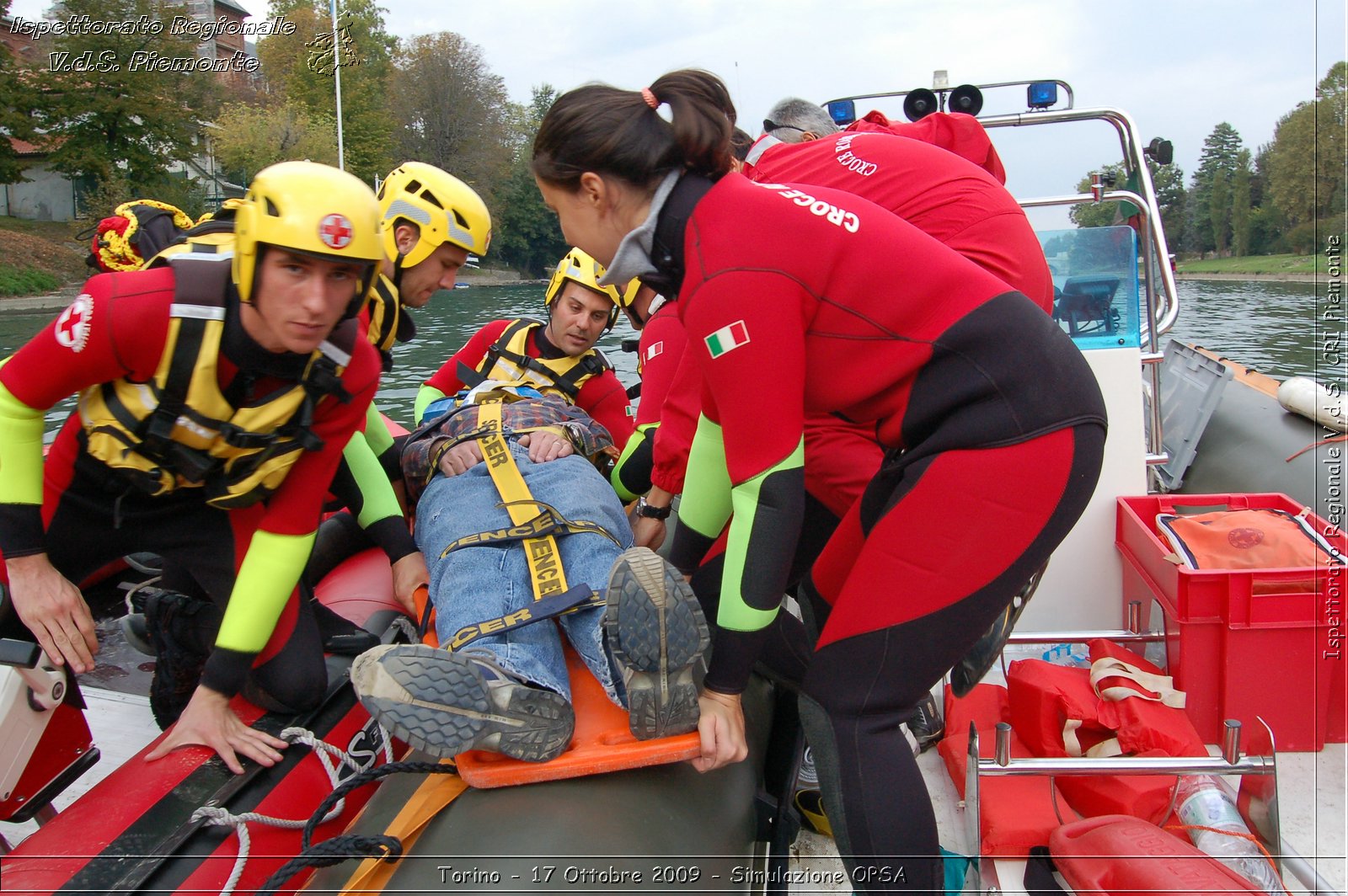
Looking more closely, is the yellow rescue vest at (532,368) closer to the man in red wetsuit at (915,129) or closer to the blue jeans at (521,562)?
the blue jeans at (521,562)

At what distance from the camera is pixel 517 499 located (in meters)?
2.49

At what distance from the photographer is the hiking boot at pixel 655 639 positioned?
158 centimetres

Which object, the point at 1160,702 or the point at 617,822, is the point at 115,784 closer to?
the point at 617,822

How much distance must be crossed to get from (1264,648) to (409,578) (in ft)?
8.34

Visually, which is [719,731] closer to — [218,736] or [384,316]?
[218,736]

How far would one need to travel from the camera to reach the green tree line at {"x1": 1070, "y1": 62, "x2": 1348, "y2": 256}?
237 centimetres

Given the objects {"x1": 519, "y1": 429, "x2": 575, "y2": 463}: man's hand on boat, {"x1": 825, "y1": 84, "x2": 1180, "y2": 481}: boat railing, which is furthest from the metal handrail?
{"x1": 519, "y1": 429, "x2": 575, "y2": 463}: man's hand on boat

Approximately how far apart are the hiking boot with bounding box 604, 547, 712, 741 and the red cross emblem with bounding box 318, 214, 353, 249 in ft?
3.19

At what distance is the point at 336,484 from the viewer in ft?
9.36

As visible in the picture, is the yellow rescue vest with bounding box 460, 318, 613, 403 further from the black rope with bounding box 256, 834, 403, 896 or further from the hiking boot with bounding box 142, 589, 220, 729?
the black rope with bounding box 256, 834, 403, 896

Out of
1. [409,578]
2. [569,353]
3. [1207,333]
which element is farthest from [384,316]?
[1207,333]

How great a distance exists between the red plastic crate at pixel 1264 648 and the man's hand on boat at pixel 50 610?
2.97 metres

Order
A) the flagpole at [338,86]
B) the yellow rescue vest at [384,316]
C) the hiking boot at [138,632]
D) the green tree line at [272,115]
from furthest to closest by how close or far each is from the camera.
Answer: the green tree line at [272,115] → the flagpole at [338,86] → the yellow rescue vest at [384,316] → the hiking boot at [138,632]

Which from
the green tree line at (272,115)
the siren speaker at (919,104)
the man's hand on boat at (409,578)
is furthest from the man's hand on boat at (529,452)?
the green tree line at (272,115)
